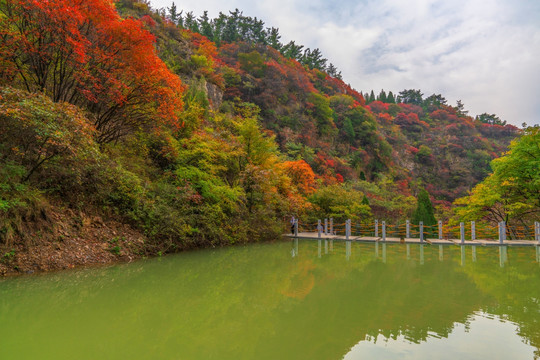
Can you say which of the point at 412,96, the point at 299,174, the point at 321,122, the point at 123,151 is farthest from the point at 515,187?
the point at 412,96

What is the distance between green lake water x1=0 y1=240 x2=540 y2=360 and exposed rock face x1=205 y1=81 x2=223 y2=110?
710 inches

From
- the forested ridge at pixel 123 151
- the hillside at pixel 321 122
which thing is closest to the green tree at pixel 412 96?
the hillside at pixel 321 122

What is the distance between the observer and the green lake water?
9.87 ft

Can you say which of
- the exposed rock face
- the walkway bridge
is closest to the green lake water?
the walkway bridge

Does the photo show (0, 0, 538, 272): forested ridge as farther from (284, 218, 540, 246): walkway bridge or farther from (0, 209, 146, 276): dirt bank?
(284, 218, 540, 246): walkway bridge

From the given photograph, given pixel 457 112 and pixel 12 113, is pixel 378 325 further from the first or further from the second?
pixel 457 112

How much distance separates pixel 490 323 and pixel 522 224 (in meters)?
15.9

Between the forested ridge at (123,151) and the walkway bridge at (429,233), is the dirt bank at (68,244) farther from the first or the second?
the walkway bridge at (429,233)

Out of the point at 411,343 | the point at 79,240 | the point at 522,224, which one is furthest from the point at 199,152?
the point at 522,224

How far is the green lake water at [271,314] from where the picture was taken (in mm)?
3008

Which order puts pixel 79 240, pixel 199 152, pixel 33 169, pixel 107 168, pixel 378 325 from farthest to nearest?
1. pixel 199 152
2. pixel 107 168
3. pixel 79 240
4. pixel 33 169
5. pixel 378 325

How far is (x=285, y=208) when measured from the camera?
48.5 ft

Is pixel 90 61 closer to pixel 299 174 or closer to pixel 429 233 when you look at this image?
pixel 299 174

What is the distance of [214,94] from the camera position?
24.0m
